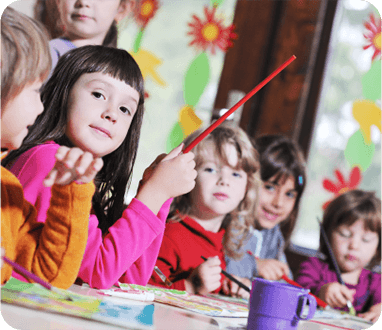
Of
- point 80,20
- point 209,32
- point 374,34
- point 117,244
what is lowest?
point 117,244

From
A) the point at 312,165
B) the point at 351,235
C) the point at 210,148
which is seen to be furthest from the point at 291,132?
the point at 210,148

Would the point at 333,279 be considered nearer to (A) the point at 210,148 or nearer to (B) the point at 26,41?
(A) the point at 210,148

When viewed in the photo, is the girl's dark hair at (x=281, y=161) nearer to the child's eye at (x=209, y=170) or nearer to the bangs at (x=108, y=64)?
the child's eye at (x=209, y=170)

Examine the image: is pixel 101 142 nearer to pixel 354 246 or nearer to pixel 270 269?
pixel 270 269

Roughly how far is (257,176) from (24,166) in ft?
1.80

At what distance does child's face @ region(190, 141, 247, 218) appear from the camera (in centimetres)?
90

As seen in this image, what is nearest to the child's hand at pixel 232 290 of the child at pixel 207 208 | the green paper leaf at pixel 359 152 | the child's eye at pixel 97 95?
the child at pixel 207 208

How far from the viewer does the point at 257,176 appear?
1.02 metres

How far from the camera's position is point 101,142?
63 cm

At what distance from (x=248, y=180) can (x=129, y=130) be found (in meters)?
0.35

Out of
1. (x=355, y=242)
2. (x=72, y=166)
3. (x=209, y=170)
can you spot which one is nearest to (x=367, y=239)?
(x=355, y=242)

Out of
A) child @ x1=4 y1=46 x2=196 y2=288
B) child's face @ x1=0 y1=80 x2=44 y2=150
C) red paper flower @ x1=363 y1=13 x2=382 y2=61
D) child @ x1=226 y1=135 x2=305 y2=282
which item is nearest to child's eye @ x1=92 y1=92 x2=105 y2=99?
child @ x1=4 y1=46 x2=196 y2=288

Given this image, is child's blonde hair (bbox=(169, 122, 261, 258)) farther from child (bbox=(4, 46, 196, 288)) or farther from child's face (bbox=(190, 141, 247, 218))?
child (bbox=(4, 46, 196, 288))

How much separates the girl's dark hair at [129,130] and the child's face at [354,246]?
2.27 feet
